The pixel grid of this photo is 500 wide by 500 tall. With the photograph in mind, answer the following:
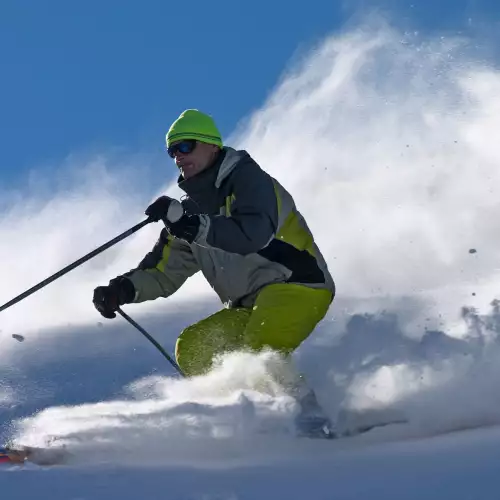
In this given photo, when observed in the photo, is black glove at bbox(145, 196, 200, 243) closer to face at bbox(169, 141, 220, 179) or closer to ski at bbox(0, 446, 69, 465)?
face at bbox(169, 141, 220, 179)

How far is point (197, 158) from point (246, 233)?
0.67 metres

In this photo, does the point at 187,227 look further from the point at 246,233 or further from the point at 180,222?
the point at 246,233

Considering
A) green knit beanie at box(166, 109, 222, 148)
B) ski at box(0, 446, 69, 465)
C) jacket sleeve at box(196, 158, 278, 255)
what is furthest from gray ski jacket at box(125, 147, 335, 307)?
ski at box(0, 446, 69, 465)

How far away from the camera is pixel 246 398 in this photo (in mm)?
4078

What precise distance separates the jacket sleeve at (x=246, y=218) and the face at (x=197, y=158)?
0.26 meters

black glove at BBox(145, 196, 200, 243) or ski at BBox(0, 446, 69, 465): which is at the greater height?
black glove at BBox(145, 196, 200, 243)

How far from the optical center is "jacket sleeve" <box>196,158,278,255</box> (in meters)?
4.57

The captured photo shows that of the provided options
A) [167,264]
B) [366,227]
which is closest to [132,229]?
[167,264]

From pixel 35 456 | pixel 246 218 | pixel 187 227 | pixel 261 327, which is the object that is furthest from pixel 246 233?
pixel 35 456

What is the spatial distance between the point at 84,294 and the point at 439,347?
13.2 m

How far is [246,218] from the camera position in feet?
15.4

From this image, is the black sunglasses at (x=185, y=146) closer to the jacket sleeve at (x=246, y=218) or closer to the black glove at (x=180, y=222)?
the jacket sleeve at (x=246, y=218)

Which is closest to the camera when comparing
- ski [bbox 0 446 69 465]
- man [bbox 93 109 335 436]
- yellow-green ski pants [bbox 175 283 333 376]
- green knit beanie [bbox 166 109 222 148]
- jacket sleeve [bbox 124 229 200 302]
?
ski [bbox 0 446 69 465]

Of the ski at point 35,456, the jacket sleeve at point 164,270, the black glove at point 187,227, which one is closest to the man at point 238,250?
the black glove at point 187,227
